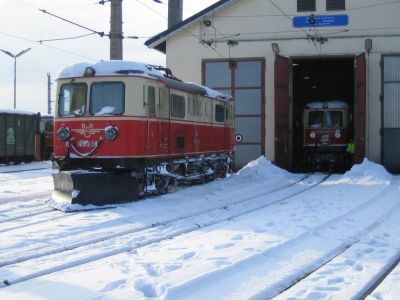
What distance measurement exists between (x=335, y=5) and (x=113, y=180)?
601 inches

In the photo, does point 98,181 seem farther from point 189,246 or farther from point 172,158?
point 189,246

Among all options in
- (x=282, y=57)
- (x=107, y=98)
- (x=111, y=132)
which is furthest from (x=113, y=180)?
(x=282, y=57)

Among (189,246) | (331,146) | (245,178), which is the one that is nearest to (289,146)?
(331,146)

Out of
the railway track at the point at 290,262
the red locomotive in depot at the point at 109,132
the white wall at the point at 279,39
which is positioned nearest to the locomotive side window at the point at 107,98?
the red locomotive in depot at the point at 109,132

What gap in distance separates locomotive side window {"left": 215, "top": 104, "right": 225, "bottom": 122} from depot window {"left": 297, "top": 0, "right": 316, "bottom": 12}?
6.95m

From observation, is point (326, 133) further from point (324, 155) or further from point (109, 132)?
point (109, 132)

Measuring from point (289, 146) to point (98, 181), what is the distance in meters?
13.4

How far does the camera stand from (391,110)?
77.6ft

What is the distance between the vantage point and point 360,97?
22969 millimetres

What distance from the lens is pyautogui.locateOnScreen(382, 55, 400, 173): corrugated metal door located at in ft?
77.3

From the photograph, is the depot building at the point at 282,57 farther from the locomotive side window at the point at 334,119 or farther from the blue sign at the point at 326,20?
the locomotive side window at the point at 334,119

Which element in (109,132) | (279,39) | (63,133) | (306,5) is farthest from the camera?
(279,39)

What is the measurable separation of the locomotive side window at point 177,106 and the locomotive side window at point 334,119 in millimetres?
12253

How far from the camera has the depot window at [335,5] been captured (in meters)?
23.8
